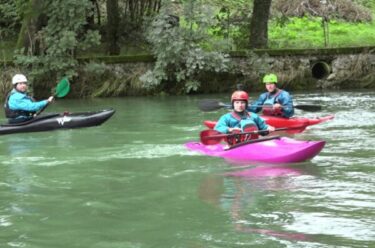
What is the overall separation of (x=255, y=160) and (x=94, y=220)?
3062 millimetres

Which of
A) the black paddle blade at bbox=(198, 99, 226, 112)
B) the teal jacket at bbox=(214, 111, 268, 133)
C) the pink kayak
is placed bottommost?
the pink kayak

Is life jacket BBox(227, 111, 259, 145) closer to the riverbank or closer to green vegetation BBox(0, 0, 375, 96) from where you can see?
green vegetation BBox(0, 0, 375, 96)

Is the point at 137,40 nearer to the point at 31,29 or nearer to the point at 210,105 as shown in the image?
the point at 31,29

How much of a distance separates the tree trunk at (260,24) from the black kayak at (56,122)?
898 cm

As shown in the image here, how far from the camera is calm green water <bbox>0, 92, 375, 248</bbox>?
5180mm

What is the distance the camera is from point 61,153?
31.2 ft

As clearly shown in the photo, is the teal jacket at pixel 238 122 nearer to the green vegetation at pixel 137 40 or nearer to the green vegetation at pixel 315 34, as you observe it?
the green vegetation at pixel 137 40

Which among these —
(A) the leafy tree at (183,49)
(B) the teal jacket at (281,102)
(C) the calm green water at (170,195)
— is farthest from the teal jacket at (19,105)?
(A) the leafy tree at (183,49)

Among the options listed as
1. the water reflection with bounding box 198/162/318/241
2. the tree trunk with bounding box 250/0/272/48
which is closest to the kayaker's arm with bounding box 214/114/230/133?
the water reflection with bounding box 198/162/318/241

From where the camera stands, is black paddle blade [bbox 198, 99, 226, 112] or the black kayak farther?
the black kayak

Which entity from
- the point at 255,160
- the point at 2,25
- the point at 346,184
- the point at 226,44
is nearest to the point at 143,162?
the point at 255,160

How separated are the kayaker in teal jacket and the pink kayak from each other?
4157 millimetres

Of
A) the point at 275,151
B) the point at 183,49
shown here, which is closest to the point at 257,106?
the point at 275,151

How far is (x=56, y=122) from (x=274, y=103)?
3946 millimetres
